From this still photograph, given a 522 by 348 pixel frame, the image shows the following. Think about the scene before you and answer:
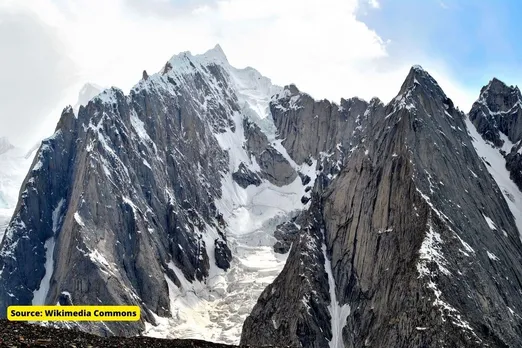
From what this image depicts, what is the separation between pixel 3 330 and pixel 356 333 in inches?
5251

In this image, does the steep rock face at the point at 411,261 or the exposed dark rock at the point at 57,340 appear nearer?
the exposed dark rock at the point at 57,340

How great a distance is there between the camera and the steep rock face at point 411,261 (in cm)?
14400

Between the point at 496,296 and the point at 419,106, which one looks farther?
the point at 419,106

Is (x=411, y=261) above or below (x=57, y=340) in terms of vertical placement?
above

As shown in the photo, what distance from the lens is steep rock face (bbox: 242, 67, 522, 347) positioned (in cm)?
14400

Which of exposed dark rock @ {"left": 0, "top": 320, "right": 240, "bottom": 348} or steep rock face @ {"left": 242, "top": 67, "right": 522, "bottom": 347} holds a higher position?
steep rock face @ {"left": 242, "top": 67, "right": 522, "bottom": 347}

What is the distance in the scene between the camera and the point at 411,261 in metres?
156

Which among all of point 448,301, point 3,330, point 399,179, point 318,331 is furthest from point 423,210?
point 3,330

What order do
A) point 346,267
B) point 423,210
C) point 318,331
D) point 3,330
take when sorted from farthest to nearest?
point 346,267 < point 318,331 < point 423,210 < point 3,330

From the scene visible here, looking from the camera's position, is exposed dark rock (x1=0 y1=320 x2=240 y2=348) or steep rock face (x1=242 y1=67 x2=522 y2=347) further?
steep rock face (x1=242 y1=67 x2=522 y2=347)

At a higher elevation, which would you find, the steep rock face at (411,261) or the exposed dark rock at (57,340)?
the steep rock face at (411,261)

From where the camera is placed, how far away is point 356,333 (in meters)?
166

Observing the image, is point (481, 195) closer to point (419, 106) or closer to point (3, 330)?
point (419, 106)

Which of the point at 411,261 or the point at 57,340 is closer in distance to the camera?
the point at 57,340
